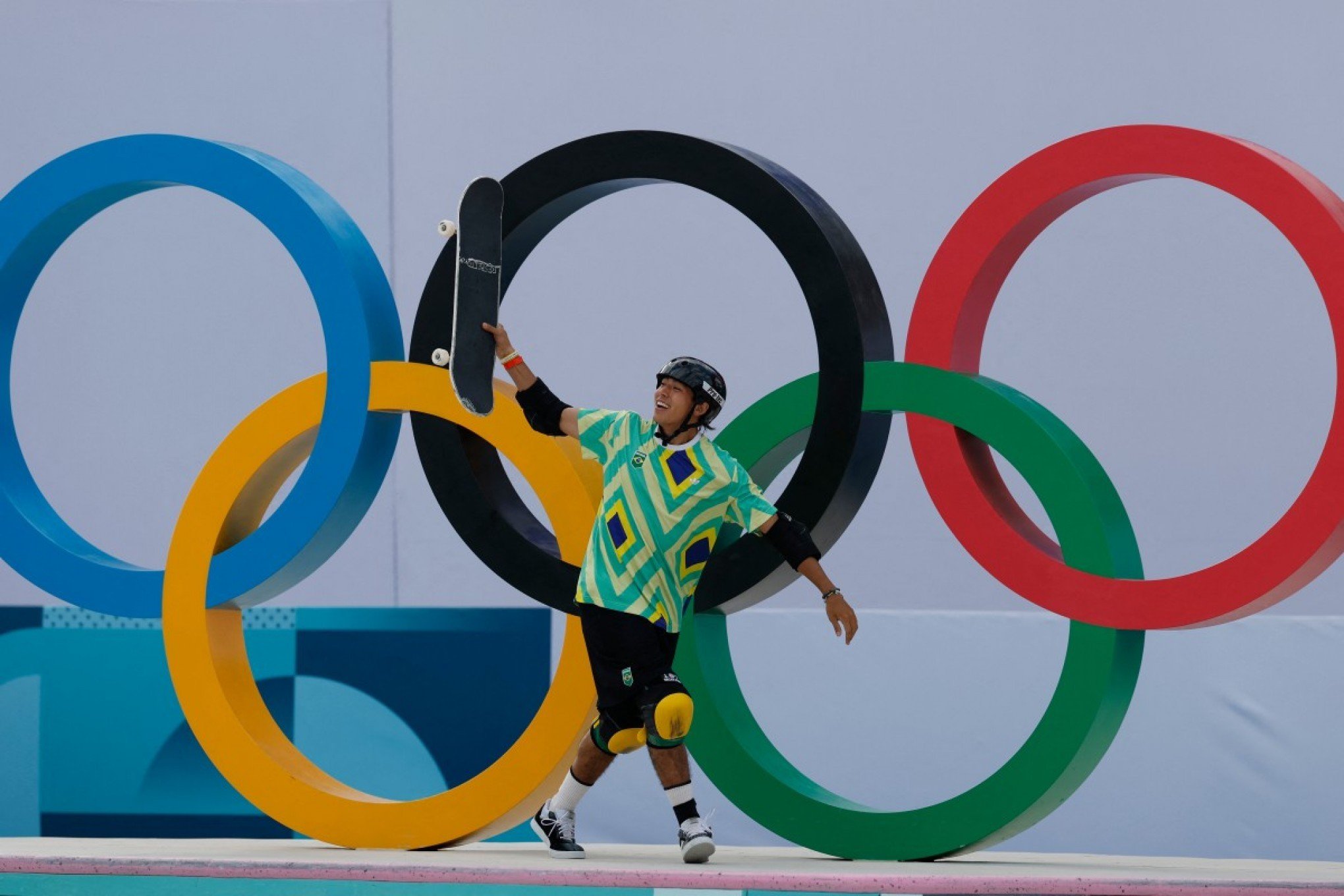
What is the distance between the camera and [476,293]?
5309 mm

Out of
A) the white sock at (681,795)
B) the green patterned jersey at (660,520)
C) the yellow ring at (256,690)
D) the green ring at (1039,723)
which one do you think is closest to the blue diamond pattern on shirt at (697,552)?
the green patterned jersey at (660,520)

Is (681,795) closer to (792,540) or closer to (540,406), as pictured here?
(792,540)

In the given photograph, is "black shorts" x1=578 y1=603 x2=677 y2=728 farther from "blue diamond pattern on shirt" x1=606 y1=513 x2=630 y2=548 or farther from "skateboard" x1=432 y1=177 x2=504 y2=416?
"skateboard" x1=432 y1=177 x2=504 y2=416

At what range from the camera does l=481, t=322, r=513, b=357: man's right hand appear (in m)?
5.29

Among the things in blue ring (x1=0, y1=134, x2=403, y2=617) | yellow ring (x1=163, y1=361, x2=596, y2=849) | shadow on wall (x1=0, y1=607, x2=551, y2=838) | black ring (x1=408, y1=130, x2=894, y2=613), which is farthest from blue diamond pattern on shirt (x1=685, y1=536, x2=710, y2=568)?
shadow on wall (x1=0, y1=607, x2=551, y2=838)

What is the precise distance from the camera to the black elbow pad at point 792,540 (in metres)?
5.09

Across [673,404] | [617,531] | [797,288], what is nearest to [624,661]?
[617,531]

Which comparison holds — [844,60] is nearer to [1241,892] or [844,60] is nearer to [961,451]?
[961,451]

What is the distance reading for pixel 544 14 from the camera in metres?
8.39

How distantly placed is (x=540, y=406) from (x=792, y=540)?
32.0 inches

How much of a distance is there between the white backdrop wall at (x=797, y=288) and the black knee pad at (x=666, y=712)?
91.8 inches

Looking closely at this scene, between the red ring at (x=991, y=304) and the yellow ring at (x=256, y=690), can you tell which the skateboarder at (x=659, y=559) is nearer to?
the yellow ring at (x=256, y=690)

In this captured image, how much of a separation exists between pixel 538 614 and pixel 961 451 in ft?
9.45

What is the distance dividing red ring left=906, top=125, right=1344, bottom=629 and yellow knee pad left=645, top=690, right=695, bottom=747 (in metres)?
0.94
